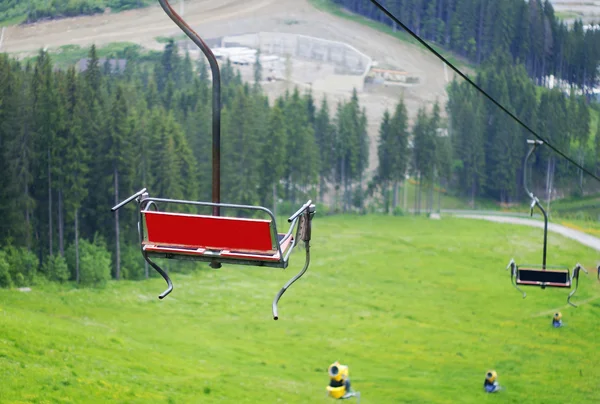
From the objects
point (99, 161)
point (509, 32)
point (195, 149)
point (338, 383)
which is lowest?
point (338, 383)

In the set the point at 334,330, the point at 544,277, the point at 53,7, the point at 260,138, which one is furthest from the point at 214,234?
the point at 53,7

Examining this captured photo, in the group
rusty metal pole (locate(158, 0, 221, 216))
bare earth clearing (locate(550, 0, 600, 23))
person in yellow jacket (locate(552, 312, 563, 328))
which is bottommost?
person in yellow jacket (locate(552, 312, 563, 328))

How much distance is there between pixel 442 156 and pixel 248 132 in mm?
13848

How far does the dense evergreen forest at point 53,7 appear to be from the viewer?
55.5 meters

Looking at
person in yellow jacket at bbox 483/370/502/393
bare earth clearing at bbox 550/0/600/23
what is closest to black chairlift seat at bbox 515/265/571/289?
person in yellow jacket at bbox 483/370/502/393

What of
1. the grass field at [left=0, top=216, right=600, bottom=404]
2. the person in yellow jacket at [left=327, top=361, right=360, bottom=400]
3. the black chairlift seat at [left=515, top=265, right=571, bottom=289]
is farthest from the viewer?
the grass field at [left=0, top=216, right=600, bottom=404]

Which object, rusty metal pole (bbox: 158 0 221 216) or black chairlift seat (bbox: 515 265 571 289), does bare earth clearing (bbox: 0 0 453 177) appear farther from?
rusty metal pole (bbox: 158 0 221 216)

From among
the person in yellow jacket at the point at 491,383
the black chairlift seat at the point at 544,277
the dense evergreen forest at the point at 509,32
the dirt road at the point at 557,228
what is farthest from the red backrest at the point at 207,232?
the dense evergreen forest at the point at 509,32

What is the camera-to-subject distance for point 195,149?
48.9 m

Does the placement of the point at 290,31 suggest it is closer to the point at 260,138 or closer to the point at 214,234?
the point at 260,138

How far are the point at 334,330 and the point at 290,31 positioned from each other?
2773 centimetres

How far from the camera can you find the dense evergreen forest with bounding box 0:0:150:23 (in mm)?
55500

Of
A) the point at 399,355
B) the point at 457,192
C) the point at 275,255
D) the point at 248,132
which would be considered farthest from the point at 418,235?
the point at 275,255

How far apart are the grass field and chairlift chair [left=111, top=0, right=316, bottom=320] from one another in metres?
23.3
